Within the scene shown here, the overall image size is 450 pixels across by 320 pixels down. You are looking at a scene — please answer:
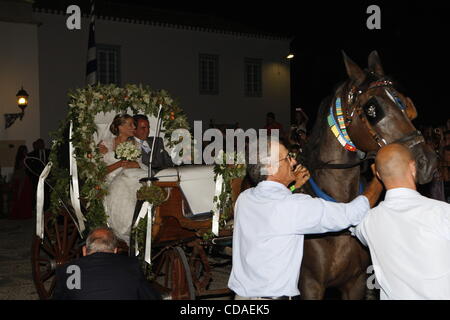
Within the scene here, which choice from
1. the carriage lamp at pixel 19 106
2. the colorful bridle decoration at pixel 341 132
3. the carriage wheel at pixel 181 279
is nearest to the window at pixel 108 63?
the carriage lamp at pixel 19 106

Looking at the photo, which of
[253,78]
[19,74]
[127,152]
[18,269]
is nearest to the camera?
[127,152]

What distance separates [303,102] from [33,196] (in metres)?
27.2

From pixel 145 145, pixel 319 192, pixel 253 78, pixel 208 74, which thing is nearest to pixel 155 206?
pixel 145 145

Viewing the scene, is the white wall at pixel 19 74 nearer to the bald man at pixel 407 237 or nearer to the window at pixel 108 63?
the window at pixel 108 63

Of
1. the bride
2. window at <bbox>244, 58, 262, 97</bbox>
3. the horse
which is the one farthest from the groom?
window at <bbox>244, 58, 262, 97</bbox>

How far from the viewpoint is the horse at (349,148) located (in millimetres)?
4113

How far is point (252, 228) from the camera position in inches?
134

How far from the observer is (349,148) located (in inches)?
174

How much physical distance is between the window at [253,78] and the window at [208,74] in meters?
1.79

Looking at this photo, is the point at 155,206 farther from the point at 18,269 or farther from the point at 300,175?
the point at 18,269

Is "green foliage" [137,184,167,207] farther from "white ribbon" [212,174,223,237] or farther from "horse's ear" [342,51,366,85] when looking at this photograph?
"horse's ear" [342,51,366,85]

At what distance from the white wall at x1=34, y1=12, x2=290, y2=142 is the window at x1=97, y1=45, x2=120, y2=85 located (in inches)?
11.2

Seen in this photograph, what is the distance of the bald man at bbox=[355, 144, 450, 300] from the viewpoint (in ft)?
8.93

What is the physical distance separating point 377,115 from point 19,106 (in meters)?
17.1
